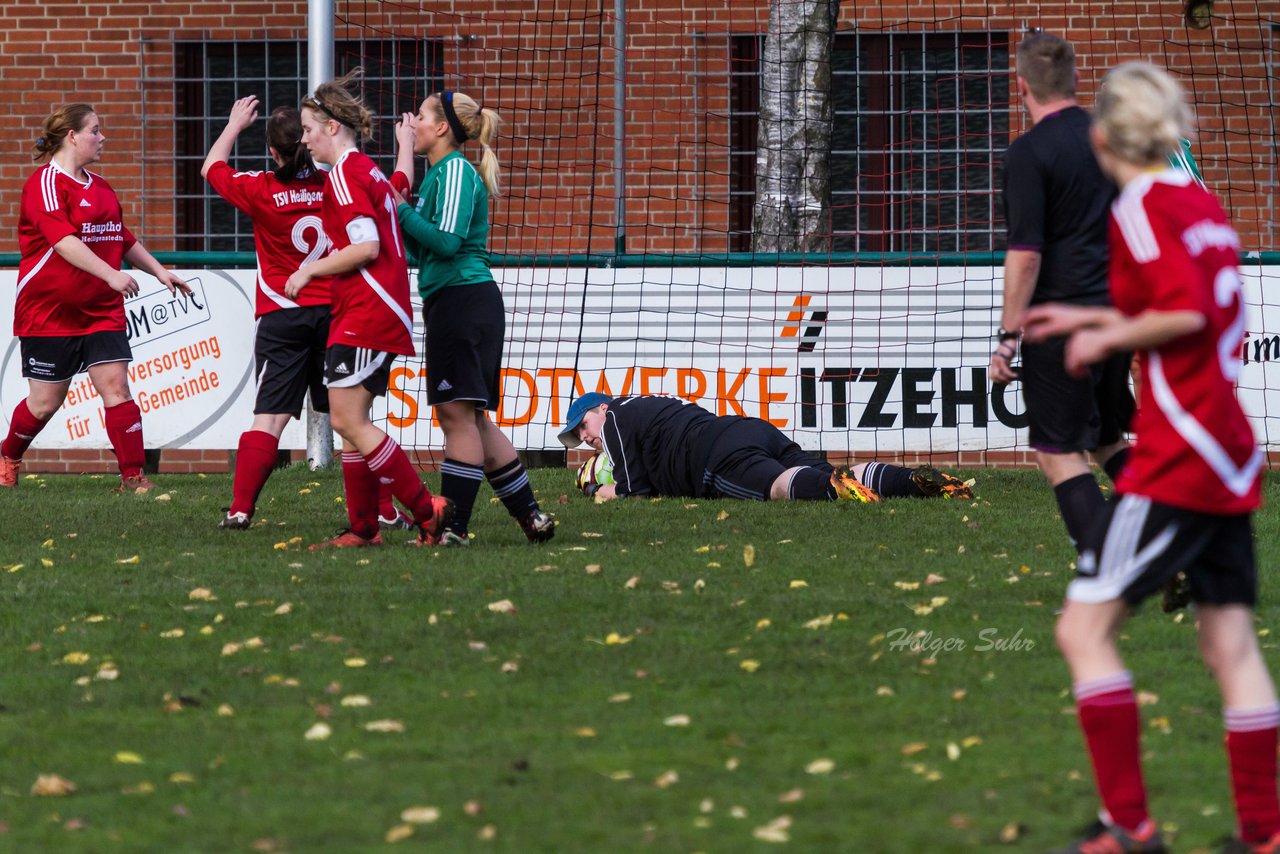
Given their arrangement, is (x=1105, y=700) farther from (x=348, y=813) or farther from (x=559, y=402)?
(x=559, y=402)

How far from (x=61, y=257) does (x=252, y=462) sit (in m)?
2.34

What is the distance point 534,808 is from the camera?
3.75 m

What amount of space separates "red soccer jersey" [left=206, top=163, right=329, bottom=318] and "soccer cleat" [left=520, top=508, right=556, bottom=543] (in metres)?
1.40

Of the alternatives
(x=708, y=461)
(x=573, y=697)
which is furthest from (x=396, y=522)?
(x=573, y=697)

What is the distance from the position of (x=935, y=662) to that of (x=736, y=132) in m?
8.86

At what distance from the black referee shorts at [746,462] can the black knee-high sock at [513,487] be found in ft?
6.37

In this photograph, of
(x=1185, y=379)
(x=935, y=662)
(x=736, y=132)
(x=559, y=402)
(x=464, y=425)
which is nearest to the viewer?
(x=1185, y=379)

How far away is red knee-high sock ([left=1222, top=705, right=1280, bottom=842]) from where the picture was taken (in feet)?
10.8

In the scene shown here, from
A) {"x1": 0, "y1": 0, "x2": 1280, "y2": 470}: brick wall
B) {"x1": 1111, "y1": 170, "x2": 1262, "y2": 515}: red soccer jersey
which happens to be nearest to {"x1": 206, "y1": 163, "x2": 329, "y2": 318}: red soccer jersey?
{"x1": 0, "y1": 0, "x2": 1280, "y2": 470}: brick wall

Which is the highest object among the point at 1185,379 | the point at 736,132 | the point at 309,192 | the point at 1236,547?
the point at 736,132

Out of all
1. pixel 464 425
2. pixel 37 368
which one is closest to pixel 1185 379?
pixel 464 425

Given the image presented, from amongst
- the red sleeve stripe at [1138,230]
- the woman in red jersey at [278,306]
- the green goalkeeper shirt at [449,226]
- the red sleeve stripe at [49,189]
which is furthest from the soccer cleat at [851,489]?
the red sleeve stripe at [1138,230]

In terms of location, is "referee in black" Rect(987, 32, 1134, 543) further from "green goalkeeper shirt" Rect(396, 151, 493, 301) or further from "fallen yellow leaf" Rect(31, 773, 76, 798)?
"fallen yellow leaf" Rect(31, 773, 76, 798)

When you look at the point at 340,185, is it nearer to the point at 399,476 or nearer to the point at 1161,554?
the point at 399,476
